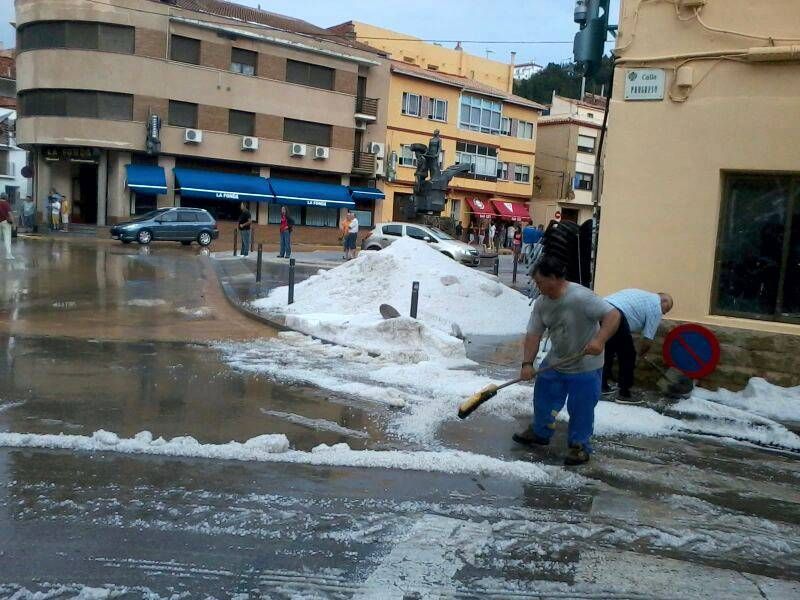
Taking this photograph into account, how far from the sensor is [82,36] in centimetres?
3644

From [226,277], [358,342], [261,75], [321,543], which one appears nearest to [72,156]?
[261,75]

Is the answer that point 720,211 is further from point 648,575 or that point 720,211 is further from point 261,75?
point 261,75

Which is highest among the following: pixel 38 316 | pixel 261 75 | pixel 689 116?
pixel 261 75

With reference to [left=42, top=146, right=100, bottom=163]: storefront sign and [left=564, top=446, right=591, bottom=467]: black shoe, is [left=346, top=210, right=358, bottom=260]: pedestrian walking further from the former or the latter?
[left=564, top=446, right=591, bottom=467]: black shoe

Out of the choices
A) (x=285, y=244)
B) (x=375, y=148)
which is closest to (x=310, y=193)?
(x=375, y=148)

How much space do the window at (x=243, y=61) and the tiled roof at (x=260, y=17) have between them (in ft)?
5.85

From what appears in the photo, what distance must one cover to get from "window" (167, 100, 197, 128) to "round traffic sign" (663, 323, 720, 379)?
34877 millimetres

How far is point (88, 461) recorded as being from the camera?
5320mm

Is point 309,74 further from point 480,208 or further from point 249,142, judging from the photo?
point 480,208

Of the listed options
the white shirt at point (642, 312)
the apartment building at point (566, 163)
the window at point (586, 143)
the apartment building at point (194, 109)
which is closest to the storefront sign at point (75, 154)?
the apartment building at point (194, 109)

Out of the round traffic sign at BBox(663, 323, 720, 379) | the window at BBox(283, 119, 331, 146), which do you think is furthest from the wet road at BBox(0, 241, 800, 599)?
the window at BBox(283, 119, 331, 146)

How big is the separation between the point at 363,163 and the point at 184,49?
473 inches

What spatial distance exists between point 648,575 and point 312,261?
2264 cm

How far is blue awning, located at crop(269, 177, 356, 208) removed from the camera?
139 ft
